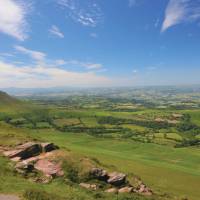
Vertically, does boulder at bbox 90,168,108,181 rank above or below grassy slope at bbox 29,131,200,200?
above

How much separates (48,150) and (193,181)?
41869 millimetres

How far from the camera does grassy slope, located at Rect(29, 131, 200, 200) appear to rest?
60828 millimetres

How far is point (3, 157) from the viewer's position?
1458 inches

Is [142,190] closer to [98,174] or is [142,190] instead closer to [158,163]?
[98,174]

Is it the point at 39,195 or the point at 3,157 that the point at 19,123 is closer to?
the point at 3,157

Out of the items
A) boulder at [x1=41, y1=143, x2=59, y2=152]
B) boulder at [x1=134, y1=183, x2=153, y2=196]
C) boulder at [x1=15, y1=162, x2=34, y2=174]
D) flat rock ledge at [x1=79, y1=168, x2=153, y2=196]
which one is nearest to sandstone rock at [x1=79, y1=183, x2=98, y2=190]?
flat rock ledge at [x1=79, y1=168, x2=153, y2=196]

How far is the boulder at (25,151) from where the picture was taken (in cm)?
3897

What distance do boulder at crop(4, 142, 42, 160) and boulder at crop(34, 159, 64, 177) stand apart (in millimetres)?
3023

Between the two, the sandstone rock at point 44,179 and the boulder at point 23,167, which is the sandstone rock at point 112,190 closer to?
the sandstone rock at point 44,179

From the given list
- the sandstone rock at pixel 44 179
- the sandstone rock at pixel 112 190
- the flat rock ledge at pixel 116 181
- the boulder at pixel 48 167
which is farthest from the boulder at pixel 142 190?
the sandstone rock at pixel 44 179

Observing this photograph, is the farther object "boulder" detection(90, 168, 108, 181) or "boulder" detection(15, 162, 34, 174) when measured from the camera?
"boulder" detection(90, 168, 108, 181)

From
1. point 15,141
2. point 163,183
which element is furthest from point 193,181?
point 15,141

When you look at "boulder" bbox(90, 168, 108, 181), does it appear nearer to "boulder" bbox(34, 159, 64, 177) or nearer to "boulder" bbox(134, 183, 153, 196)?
"boulder" bbox(34, 159, 64, 177)

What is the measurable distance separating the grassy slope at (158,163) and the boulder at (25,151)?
24.2 metres
